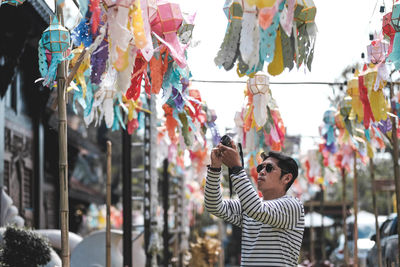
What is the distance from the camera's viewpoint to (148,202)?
32.9 ft

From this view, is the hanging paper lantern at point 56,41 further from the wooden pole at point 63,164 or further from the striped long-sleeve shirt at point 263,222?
the striped long-sleeve shirt at point 263,222

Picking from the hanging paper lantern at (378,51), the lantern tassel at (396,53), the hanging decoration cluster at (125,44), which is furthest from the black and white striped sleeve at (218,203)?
the hanging paper lantern at (378,51)

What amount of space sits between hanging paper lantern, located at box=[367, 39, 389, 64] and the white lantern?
3.42 ft

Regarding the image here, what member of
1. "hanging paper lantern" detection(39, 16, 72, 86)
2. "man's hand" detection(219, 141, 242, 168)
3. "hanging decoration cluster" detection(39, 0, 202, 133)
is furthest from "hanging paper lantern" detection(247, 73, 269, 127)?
"man's hand" detection(219, 141, 242, 168)

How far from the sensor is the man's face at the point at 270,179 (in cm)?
446

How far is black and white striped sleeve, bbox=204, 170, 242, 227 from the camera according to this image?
13.9 ft

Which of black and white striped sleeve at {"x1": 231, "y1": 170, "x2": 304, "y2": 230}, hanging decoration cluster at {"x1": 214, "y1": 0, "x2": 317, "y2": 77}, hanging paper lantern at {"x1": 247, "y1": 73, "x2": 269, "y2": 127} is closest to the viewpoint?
black and white striped sleeve at {"x1": 231, "y1": 170, "x2": 304, "y2": 230}

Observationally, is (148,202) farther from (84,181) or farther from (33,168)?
(84,181)

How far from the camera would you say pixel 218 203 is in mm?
4305

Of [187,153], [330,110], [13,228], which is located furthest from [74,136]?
[13,228]

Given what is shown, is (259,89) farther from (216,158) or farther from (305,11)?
(216,158)

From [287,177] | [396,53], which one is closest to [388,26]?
[396,53]

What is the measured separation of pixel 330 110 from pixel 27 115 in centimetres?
456

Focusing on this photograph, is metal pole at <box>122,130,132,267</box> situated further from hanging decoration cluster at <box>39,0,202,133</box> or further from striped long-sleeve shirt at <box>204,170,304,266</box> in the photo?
striped long-sleeve shirt at <box>204,170,304,266</box>
